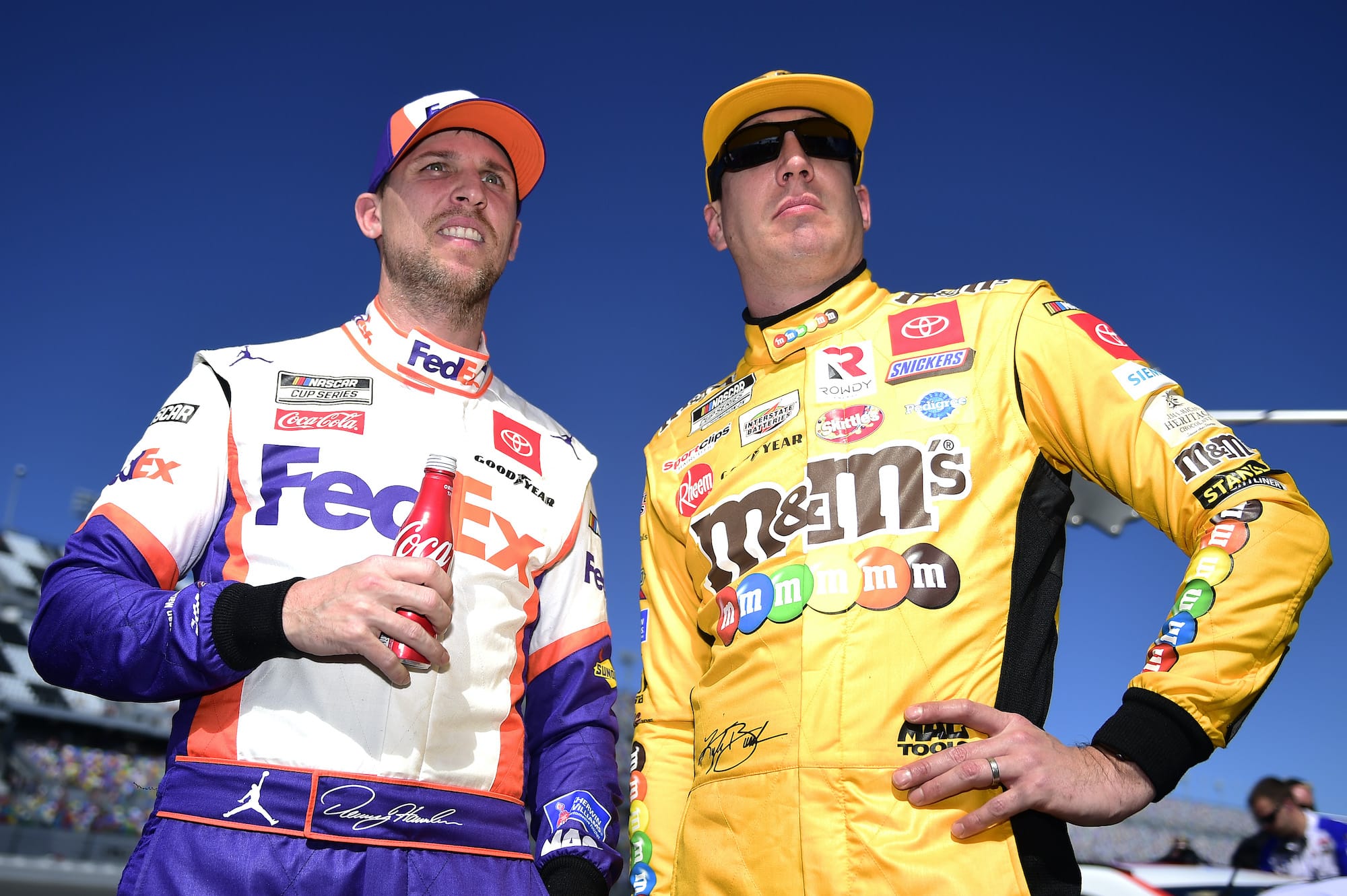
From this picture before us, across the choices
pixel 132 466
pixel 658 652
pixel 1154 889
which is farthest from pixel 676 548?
pixel 1154 889

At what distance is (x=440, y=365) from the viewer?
3164mm

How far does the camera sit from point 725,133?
345 cm

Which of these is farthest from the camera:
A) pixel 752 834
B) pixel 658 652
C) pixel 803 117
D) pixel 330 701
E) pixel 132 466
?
pixel 803 117

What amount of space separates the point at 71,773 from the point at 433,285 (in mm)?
28689

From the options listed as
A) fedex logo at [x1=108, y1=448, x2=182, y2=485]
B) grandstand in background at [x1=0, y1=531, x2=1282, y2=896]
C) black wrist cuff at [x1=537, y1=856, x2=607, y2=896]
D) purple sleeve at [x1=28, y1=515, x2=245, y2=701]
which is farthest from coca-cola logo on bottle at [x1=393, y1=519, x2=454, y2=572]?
grandstand in background at [x1=0, y1=531, x2=1282, y2=896]

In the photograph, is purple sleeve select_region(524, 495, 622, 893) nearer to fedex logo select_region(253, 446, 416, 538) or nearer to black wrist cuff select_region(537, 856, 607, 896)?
black wrist cuff select_region(537, 856, 607, 896)

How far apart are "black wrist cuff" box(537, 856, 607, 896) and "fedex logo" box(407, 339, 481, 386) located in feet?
4.88

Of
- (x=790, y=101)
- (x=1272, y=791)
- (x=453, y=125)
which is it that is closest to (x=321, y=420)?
(x=453, y=125)

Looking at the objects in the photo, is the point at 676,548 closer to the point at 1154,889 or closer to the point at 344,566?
the point at 344,566

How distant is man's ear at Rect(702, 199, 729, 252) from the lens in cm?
360

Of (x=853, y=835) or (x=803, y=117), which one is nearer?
(x=853, y=835)

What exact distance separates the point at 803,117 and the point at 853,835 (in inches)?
91.5

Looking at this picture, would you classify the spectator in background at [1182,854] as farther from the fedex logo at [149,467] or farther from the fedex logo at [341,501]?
the fedex logo at [149,467]

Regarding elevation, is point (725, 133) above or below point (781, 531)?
above
